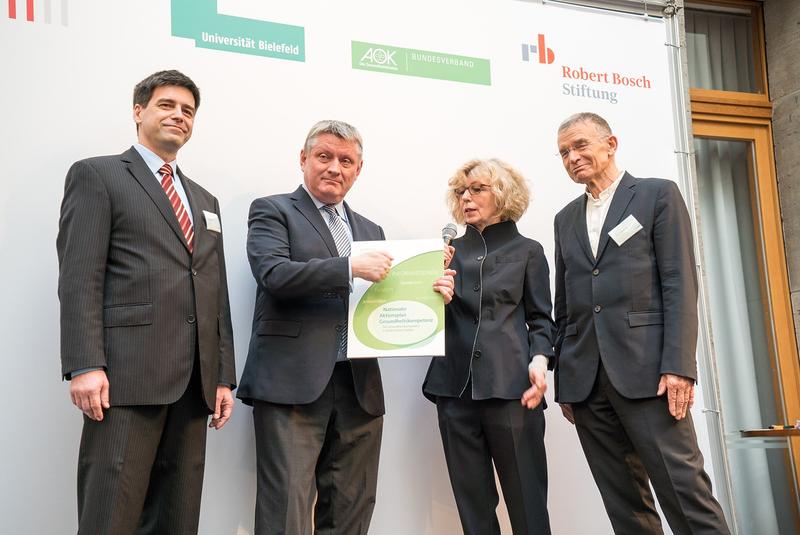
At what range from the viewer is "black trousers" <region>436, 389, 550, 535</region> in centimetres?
266

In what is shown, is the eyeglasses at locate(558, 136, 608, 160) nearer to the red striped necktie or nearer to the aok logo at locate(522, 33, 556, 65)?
the aok logo at locate(522, 33, 556, 65)

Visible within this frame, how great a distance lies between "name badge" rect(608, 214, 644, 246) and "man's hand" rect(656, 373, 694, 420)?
0.47 meters

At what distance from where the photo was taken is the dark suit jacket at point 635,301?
2.42 meters

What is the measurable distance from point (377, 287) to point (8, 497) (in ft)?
4.73

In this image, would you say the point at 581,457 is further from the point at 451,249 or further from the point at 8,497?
the point at 8,497

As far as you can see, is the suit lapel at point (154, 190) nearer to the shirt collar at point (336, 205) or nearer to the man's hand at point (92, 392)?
the man's hand at point (92, 392)

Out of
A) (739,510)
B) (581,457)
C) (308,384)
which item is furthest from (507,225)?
(739,510)

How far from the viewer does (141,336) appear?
2.12 meters

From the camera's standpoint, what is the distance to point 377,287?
8.57ft

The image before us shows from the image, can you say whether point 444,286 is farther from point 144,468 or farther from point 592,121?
point 144,468

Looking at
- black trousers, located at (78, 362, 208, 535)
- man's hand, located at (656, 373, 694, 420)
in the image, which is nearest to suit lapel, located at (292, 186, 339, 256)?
black trousers, located at (78, 362, 208, 535)

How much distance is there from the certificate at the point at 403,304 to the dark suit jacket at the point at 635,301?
48 cm

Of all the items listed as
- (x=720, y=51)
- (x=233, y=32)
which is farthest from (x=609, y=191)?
(x=720, y=51)

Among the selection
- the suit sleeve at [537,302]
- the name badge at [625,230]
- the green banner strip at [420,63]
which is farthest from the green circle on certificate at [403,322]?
the green banner strip at [420,63]
